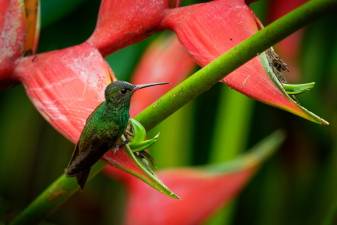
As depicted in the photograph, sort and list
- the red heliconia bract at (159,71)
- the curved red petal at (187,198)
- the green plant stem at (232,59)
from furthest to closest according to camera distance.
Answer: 1. the red heliconia bract at (159,71)
2. the curved red petal at (187,198)
3. the green plant stem at (232,59)

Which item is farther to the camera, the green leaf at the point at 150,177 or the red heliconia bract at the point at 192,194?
the red heliconia bract at the point at 192,194

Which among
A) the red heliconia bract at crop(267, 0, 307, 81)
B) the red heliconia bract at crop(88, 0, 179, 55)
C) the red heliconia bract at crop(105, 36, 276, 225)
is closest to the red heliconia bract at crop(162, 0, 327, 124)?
the red heliconia bract at crop(88, 0, 179, 55)

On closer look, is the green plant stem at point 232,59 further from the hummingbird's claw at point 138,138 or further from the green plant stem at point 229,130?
the green plant stem at point 229,130

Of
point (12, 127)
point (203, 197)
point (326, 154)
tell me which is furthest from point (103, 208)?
point (203, 197)

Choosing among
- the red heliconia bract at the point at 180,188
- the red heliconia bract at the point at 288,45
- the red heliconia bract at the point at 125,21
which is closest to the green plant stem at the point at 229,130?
the red heliconia bract at the point at 288,45

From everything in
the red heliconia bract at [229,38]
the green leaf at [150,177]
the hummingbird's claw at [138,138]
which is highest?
the red heliconia bract at [229,38]
